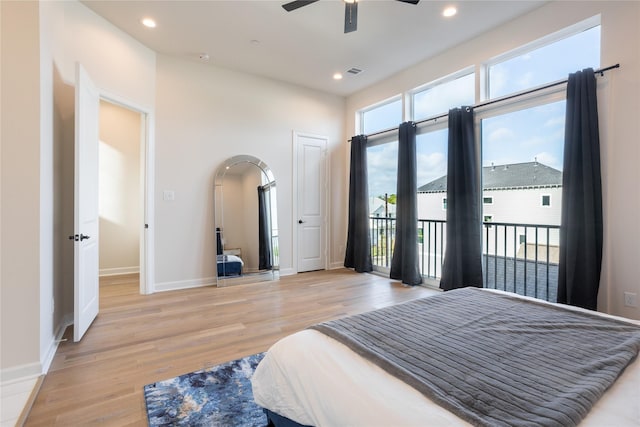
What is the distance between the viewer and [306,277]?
4641mm

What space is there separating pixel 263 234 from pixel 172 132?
6.12 ft

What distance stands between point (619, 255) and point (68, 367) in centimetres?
429

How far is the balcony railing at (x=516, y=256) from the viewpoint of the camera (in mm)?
3133

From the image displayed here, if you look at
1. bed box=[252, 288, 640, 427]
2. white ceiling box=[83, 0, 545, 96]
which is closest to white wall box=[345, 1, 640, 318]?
white ceiling box=[83, 0, 545, 96]

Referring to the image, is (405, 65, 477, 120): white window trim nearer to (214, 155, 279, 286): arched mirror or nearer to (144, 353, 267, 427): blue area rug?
(214, 155, 279, 286): arched mirror

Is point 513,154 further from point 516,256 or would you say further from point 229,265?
point 229,265

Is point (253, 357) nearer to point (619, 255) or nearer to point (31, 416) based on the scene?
point (31, 416)

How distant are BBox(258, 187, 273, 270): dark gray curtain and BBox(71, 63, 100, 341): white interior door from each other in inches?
80.3

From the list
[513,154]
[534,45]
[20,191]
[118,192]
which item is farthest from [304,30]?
[118,192]

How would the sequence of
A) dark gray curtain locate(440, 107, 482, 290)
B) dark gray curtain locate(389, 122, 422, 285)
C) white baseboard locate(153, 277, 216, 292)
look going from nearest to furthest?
dark gray curtain locate(440, 107, 482, 290)
white baseboard locate(153, 277, 216, 292)
dark gray curtain locate(389, 122, 422, 285)

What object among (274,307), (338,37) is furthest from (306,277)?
(338,37)

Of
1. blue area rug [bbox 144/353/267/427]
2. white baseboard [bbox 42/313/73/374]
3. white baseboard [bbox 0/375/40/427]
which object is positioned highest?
white baseboard [bbox 42/313/73/374]

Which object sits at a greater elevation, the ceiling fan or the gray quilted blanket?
the ceiling fan

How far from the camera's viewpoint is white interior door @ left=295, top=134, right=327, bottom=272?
195 inches
